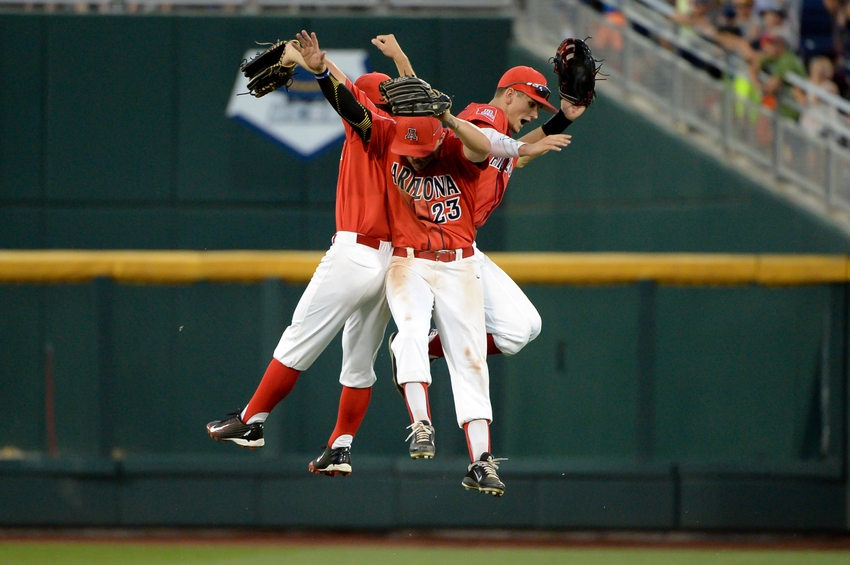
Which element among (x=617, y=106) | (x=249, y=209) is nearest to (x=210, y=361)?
(x=249, y=209)

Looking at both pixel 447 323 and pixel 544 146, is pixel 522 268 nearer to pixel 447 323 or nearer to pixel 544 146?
pixel 447 323

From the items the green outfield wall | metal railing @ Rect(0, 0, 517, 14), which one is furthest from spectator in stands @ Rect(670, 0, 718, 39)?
metal railing @ Rect(0, 0, 517, 14)

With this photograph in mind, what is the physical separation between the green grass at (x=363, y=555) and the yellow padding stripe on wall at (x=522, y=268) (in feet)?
6.56

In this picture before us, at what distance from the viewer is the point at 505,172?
20.4 ft

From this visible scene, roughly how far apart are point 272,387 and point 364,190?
1.04 metres

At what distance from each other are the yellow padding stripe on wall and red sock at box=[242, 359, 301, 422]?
353cm

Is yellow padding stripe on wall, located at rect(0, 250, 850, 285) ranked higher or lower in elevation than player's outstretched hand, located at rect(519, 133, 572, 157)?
lower

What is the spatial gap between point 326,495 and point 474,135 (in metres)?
4.80

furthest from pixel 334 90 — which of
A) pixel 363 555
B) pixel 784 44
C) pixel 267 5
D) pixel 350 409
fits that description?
pixel 267 5

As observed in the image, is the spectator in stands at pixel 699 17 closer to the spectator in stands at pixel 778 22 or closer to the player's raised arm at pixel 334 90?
the spectator in stands at pixel 778 22

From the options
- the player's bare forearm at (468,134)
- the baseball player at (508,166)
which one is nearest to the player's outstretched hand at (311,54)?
the player's bare forearm at (468,134)

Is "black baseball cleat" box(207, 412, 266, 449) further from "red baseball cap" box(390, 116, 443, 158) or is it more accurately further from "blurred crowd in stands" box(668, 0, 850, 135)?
"blurred crowd in stands" box(668, 0, 850, 135)

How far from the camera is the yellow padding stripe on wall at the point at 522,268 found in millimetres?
9422

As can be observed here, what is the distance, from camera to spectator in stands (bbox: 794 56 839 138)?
32.0ft
